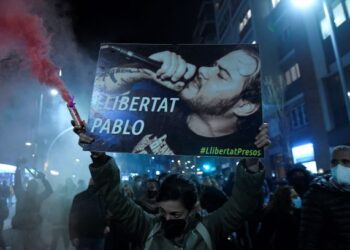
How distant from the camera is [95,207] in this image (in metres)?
6.31

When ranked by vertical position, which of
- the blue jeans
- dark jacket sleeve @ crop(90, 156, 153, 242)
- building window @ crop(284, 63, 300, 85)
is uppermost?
building window @ crop(284, 63, 300, 85)

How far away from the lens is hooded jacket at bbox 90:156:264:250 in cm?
252

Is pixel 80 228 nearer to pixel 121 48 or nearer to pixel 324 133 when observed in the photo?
pixel 121 48

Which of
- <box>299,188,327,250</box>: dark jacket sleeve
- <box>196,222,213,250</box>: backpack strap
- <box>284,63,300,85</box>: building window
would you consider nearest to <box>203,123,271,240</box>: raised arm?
<box>196,222,213,250</box>: backpack strap

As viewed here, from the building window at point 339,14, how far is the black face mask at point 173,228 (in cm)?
2228

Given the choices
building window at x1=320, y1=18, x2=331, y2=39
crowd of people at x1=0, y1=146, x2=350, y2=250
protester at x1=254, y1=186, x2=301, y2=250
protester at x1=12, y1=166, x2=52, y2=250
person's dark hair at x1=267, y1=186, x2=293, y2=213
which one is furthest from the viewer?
building window at x1=320, y1=18, x2=331, y2=39

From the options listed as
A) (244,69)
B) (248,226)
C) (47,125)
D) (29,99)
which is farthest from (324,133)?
(47,125)

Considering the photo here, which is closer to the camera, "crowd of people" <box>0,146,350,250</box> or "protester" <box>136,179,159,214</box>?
"crowd of people" <box>0,146,350,250</box>

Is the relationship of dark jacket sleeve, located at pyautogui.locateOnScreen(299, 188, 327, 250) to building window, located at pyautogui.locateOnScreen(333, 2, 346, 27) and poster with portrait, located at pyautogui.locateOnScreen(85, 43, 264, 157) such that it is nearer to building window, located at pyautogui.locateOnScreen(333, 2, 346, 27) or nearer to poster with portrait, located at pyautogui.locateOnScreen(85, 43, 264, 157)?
poster with portrait, located at pyautogui.locateOnScreen(85, 43, 264, 157)

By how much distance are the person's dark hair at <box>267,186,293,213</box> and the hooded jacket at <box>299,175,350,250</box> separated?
1725 millimetres

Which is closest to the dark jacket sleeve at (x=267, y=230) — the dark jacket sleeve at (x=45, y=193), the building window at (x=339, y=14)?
the dark jacket sleeve at (x=45, y=193)

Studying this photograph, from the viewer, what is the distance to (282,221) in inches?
205

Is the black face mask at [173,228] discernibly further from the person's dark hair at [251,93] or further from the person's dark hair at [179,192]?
the person's dark hair at [251,93]

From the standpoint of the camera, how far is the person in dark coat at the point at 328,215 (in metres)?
3.37
